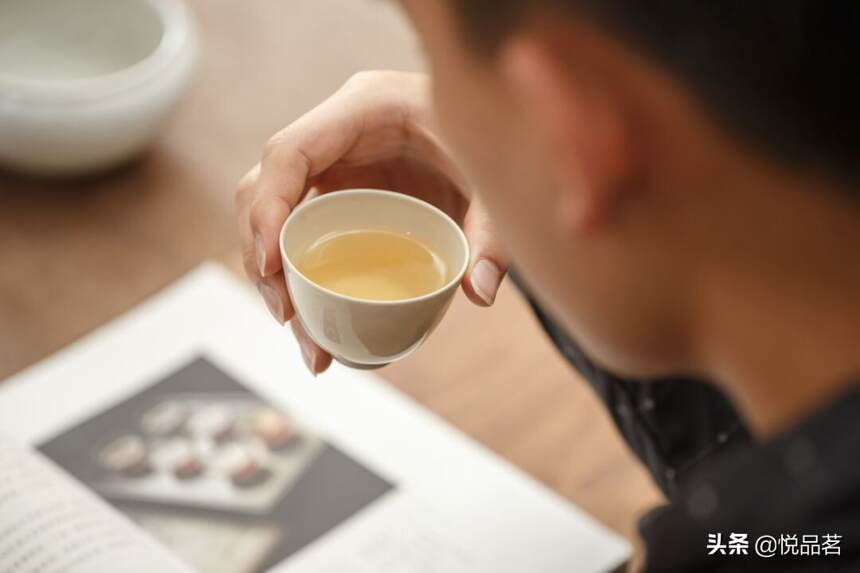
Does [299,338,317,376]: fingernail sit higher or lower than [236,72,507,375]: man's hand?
lower

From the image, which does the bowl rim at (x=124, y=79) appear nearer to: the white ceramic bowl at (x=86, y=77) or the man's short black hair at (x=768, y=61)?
the white ceramic bowl at (x=86, y=77)

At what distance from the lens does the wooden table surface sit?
0.81 m

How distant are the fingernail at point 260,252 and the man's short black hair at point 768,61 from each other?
30cm

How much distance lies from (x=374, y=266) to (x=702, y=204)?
268 mm

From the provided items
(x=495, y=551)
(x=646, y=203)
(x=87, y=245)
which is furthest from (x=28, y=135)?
(x=646, y=203)

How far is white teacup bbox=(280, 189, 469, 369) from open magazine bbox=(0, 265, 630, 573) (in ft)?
0.50

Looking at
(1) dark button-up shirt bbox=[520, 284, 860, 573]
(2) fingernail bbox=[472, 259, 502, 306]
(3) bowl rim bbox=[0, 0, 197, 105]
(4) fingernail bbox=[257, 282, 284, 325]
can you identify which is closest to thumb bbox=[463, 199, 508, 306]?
(2) fingernail bbox=[472, 259, 502, 306]

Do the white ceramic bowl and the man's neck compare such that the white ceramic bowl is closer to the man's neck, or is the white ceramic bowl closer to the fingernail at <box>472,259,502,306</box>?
the fingernail at <box>472,259,502,306</box>

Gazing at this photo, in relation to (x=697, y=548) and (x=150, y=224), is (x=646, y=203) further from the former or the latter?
(x=150, y=224)

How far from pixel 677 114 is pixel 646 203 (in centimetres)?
4

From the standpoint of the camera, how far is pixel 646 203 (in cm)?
42

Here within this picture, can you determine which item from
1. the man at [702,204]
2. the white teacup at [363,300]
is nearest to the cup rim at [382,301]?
the white teacup at [363,300]

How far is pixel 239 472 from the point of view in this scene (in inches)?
30.5

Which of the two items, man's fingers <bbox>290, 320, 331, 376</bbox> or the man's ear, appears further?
man's fingers <bbox>290, 320, 331, 376</bbox>
